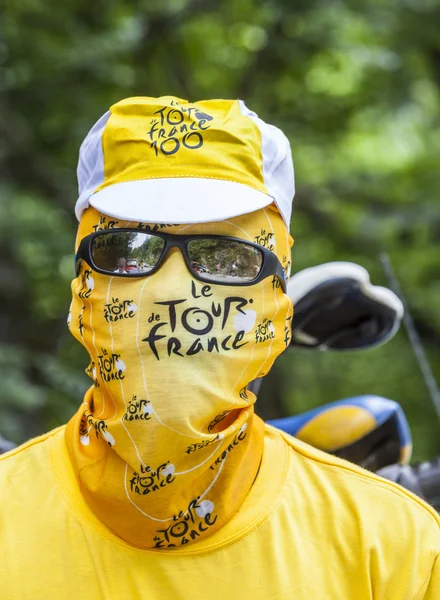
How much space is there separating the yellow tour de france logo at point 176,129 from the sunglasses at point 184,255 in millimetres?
205

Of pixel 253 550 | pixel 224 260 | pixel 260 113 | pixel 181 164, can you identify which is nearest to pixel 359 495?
pixel 253 550

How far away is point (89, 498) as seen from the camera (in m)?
1.89

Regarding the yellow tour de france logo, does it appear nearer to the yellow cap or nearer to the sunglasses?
the yellow cap

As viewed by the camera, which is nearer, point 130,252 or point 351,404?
point 130,252

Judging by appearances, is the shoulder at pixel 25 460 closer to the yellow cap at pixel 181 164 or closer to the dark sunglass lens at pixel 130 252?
the dark sunglass lens at pixel 130 252

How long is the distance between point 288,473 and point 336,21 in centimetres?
500

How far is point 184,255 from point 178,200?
0.12 metres

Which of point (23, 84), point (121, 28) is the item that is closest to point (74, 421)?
point (23, 84)

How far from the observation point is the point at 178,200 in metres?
1.85

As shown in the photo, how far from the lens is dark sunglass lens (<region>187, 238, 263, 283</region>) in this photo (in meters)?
1.87

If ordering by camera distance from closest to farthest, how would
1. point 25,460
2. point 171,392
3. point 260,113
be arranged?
point 171,392
point 25,460
point 260,113

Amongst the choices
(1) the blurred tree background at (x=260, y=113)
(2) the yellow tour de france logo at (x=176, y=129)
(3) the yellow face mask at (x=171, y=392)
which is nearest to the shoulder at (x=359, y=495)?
(3) the yellow face mask at (x=171, y=392)

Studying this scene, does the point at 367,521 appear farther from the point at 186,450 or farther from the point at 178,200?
the point at 178,200

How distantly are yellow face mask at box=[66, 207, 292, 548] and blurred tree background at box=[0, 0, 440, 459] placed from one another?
337 centimetres
